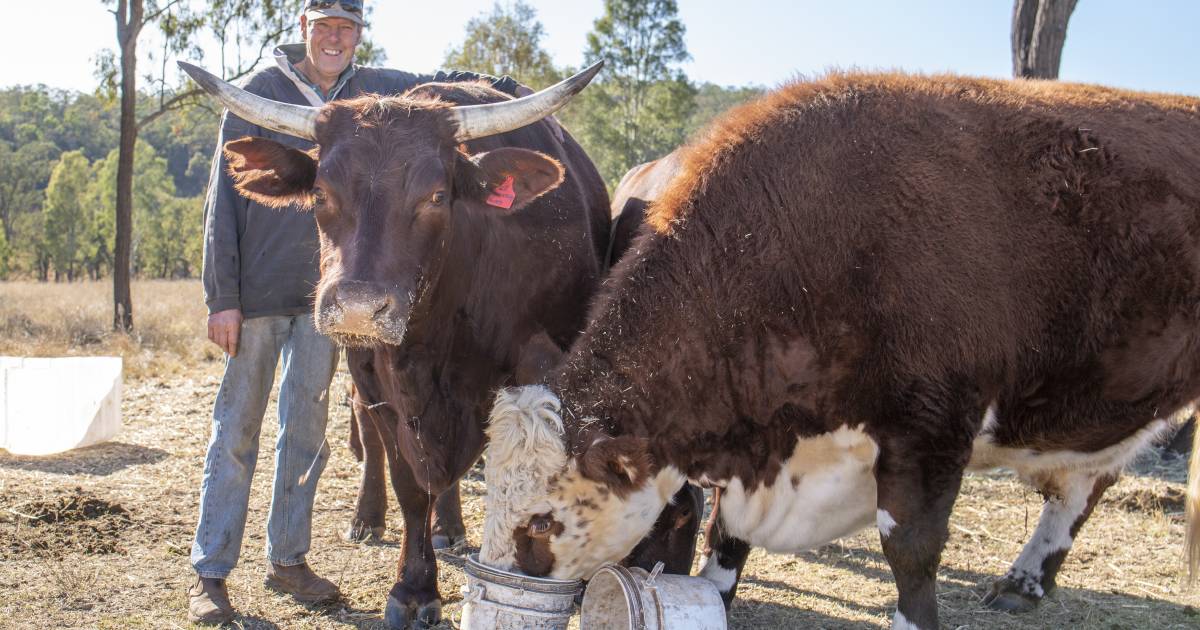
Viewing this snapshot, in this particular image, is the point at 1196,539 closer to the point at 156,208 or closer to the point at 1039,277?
the point at 1039,277

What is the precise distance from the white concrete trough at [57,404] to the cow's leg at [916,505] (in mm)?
6033

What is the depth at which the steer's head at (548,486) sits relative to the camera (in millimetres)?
3217

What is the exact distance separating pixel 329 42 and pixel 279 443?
202cm

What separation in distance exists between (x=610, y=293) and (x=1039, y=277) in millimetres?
1669

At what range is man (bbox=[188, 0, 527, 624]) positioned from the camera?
4289mm

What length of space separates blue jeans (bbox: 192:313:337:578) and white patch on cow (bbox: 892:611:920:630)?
2.71 metres

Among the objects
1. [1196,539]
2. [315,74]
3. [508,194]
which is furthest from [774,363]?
[315,74]

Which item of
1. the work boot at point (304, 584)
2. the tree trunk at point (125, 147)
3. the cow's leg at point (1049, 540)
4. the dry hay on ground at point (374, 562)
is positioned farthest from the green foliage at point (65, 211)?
the cow's leg at point (1049, 540)

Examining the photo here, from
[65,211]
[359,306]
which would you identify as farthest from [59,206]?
[359,306]

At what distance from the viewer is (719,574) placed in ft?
14.6

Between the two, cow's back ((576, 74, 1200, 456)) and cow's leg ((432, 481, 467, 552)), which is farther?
cow's leg ((432, 481, 467, 552))

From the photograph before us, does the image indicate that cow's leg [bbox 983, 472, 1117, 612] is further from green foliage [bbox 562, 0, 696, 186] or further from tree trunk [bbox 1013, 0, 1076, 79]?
green foliage [bbox 562, 0, 696, 186]

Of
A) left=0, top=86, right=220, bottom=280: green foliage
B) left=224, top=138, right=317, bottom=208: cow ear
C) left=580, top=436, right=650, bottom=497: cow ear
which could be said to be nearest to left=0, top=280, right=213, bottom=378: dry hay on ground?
left=224, top=138, right=317, bottom=208: cow ear

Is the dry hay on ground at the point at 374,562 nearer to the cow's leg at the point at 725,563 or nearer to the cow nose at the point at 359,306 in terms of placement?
the cow's leg at the point at 725,563
